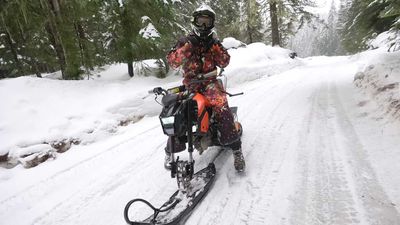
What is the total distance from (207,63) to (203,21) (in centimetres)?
58

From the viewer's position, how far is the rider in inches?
163

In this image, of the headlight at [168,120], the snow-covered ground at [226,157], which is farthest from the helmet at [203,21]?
the snow-covered ground at [226,157]

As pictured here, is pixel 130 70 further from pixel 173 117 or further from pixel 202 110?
pixel 173 117

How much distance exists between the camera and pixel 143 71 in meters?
10.7

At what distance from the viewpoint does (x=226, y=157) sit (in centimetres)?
479

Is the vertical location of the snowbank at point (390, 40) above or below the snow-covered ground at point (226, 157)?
above

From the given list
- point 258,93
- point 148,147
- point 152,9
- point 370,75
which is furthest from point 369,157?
point 152,9

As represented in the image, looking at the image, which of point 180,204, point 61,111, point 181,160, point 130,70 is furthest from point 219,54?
point 130,70

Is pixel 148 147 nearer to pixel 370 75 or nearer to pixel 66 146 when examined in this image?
pixel 66 146

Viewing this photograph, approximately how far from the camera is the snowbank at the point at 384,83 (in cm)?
530

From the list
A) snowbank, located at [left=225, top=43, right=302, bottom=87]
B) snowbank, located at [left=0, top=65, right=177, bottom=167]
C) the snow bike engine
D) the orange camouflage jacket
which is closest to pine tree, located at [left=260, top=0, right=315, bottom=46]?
snowbank, located at [left=225, top=43, right=302, bottom=87]

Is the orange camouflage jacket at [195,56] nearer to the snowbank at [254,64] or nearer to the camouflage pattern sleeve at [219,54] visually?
the camouflage pattern sleeve at [219,54]

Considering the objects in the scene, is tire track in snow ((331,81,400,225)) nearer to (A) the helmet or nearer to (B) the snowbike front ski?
(B) the snowbike front ski

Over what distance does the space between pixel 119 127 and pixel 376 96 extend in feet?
17.8
